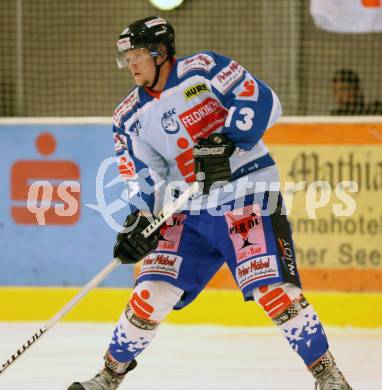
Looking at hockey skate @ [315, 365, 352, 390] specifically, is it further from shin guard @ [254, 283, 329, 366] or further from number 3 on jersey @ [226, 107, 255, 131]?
number 3 on jersey @ [226, 107, 255, 131]

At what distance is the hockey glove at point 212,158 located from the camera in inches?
141

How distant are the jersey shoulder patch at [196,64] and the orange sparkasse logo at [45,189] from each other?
2347 millimetres

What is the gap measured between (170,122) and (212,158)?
267 millimetres

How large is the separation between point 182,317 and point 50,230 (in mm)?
930

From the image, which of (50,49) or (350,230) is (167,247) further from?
(50,49)

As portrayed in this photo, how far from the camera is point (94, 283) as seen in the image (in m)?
3.80

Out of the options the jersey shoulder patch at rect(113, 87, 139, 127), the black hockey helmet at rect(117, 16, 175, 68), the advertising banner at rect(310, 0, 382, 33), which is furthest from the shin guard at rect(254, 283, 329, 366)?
the advertising banner at rect(310, 0, 382, 33)

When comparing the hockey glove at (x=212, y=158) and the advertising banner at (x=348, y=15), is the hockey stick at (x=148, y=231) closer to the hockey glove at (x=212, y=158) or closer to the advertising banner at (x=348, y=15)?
the hockey glove at (x=212, y=158)

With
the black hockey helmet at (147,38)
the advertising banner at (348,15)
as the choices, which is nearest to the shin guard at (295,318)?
the black hockey helmet at (147,38)

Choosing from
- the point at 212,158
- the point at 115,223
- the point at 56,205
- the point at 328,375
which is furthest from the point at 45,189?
the point at 328,375

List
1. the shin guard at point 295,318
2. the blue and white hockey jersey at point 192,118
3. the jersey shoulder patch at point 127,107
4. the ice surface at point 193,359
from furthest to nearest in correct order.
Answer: the ice surface at point 193,359, the jersey shoulder patch at point 127,107, the blue and white hockey jersey at point 192,118, the shin guard at point 295,318

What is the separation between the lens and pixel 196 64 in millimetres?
3762

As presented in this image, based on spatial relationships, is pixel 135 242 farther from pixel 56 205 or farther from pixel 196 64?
pixel 56 205

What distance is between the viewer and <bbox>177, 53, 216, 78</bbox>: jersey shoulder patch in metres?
3.75
